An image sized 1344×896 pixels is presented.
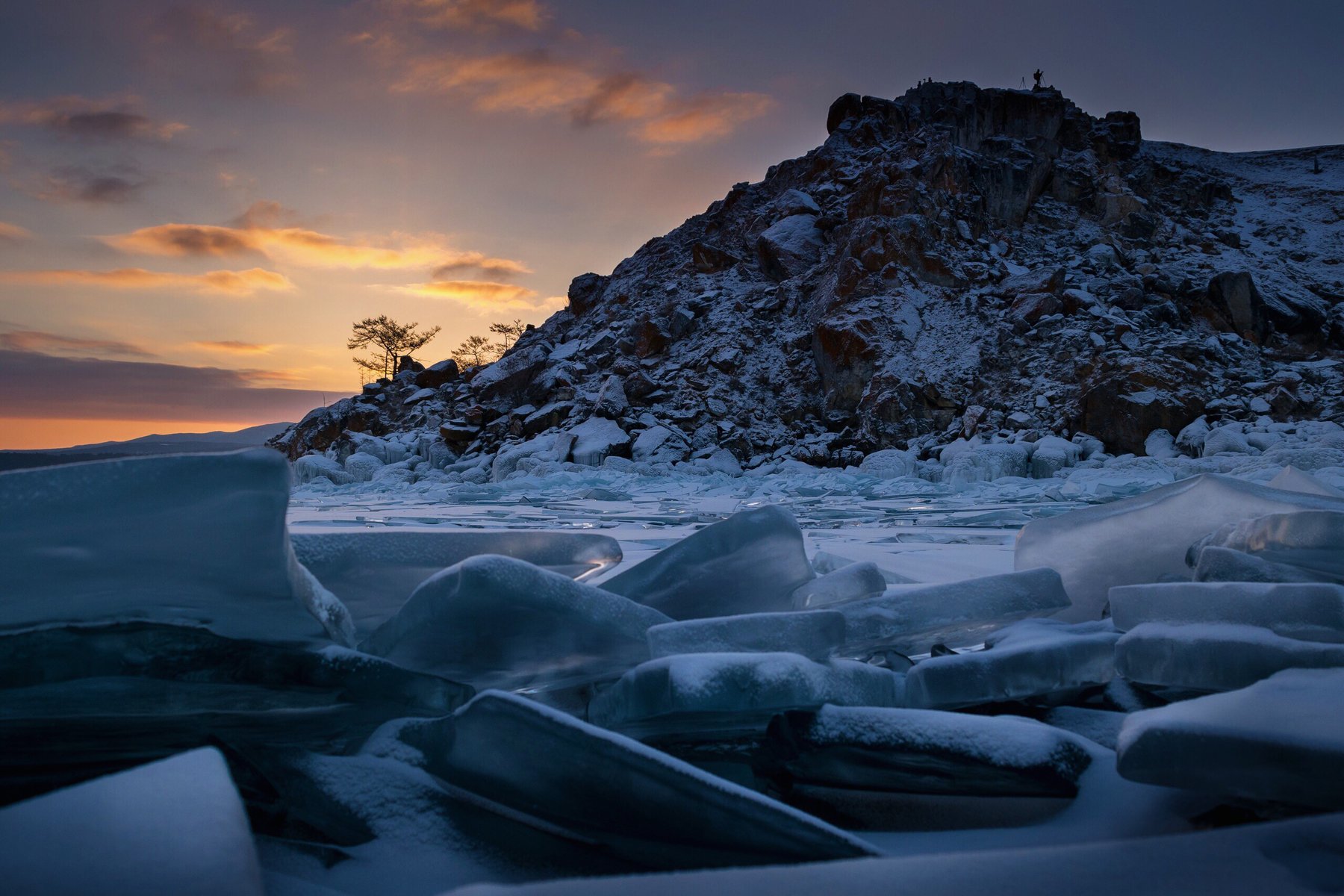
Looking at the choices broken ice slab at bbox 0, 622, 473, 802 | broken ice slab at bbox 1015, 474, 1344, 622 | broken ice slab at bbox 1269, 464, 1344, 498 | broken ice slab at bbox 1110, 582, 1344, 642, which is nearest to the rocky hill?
broken ice slab at bbox 1269, 464, 1344, 498

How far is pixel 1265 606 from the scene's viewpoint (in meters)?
0.95

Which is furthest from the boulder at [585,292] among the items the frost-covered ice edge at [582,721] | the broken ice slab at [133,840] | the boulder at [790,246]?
the broken ice slab at [133,840]

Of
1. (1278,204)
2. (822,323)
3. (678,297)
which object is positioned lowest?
(822,323)

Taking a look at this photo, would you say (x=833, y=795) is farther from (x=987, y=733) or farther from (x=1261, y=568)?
(x=1261, y=568)

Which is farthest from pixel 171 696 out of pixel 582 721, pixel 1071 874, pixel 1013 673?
pixel 1013 673

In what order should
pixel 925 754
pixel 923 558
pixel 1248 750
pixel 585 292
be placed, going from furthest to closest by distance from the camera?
pixel 585 292 < pixel 923 558 < pixel 925 754 < pixel 1248 750

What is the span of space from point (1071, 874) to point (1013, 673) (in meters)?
0.50

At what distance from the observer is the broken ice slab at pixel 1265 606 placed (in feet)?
3.04

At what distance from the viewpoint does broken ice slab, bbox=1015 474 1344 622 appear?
4.50 feet

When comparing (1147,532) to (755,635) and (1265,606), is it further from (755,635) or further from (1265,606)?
(755,635)

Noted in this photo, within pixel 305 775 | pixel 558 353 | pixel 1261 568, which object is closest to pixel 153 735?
pixel 305 775

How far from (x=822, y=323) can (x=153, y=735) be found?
472 inches

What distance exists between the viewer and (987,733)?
26.4 inches

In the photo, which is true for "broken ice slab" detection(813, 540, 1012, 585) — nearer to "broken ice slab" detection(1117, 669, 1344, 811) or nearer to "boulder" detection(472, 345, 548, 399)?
"broken ice slab" detection(1117, 669, 1344, 811)
